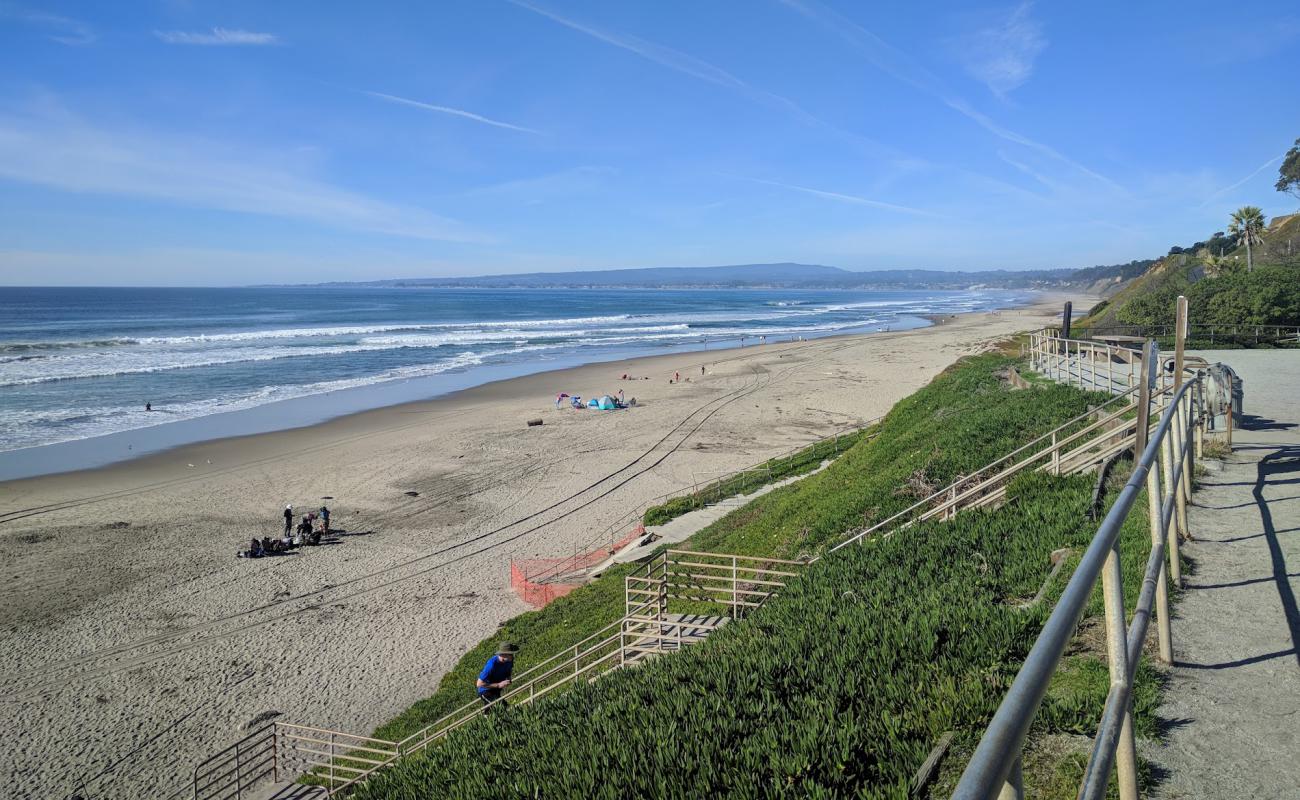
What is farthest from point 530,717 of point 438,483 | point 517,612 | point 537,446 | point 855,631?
point 537,446

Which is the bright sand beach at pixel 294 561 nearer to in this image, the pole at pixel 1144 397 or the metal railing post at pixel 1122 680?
the pole at pixel 1144 397

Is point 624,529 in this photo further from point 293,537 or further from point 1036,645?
point 1036,645

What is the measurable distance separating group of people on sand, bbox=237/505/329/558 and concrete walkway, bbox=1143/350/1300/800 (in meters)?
21.9

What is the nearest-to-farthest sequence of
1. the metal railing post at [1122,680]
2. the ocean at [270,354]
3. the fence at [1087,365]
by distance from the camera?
the metal railing post at [1122,680] → the fence at [1087,365] → the ocean at [270,354]

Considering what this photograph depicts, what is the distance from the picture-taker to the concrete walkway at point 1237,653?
12.0ft

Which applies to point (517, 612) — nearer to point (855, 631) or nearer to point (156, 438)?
point (855, 631)

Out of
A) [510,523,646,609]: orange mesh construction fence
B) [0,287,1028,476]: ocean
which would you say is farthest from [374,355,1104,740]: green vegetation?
[0,287,1028,476]: ocean

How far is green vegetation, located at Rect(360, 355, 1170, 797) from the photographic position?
453 cm

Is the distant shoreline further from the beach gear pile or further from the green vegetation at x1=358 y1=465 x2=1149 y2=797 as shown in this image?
the green vegetation at x1=358 y1=465 x2=1149 y2=797

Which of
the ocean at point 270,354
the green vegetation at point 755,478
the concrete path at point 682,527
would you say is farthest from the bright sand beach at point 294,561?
the ocean at point 270,354

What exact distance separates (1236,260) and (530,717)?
66321 millimetres

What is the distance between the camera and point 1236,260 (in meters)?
55.8

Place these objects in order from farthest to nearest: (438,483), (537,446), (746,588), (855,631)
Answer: (537,446)
(438,483)
(746,588)
(855,631)

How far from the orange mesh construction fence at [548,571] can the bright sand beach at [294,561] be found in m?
0.60
